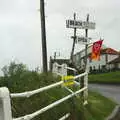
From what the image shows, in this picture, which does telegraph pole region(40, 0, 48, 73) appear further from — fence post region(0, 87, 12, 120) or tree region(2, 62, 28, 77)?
fence post region(0, 87, 12, 120)

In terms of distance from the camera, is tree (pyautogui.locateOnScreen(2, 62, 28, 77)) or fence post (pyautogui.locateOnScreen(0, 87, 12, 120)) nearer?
fence post (pyautogui.locateOnScreen(0, 87, 12, 120))

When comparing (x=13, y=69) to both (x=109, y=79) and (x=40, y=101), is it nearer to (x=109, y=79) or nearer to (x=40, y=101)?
(x=40, y=101)

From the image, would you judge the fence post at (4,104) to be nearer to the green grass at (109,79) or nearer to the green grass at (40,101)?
the green grass at (40,101)

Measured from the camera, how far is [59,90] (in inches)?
484

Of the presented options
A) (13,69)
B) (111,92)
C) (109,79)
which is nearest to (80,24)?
(111,92)

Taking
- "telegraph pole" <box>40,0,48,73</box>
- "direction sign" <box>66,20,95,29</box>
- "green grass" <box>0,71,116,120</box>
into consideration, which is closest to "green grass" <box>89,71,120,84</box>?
"direction sign" <box>66,20,95,29</box>

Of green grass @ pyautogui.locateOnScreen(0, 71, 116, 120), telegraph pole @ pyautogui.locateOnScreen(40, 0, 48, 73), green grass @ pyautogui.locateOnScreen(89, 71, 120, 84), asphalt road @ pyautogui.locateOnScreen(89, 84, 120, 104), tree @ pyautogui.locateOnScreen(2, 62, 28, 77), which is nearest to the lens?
green grass @ pyautogui.locateOnScreen(0, 71, 116, 120)

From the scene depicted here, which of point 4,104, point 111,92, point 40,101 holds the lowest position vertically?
point 111,92

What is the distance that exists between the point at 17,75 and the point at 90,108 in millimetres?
4675

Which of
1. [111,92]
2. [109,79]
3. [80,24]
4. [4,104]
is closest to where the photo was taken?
[4,104]

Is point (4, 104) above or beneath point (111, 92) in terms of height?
above

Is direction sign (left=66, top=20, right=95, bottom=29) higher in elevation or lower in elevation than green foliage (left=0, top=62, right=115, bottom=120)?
higher

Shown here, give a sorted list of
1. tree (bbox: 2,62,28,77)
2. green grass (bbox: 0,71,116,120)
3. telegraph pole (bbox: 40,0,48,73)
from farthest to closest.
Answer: telegraph pole (bbox: 40,0,48,73)
tree (bbox: 2,62,28,77)
green grass (bbox: 0,71,116,120)

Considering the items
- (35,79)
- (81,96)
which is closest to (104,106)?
(81,96)
